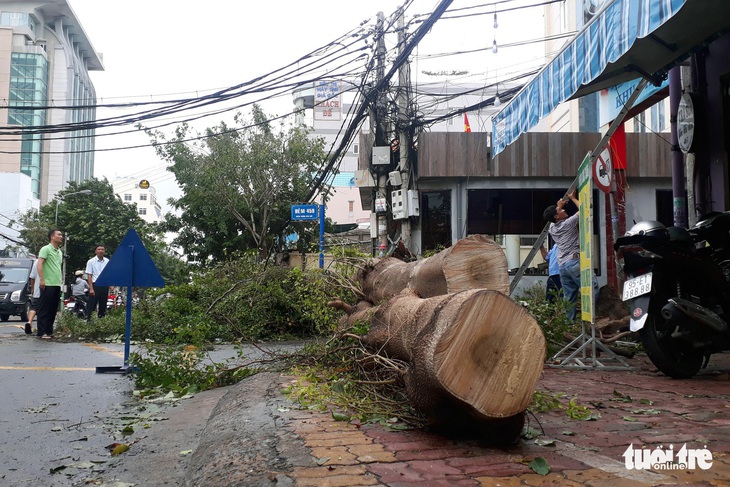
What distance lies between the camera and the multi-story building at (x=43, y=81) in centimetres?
8181

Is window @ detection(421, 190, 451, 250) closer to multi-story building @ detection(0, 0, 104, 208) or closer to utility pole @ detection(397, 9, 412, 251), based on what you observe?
utility pole @ detection(397, 9, 412, 251)

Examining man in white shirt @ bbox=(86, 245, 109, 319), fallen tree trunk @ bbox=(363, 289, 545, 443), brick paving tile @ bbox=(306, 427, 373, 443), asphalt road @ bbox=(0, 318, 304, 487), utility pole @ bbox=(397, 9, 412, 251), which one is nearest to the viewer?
fallen tree trunk @ bbox=(363, 289, 545, 443)

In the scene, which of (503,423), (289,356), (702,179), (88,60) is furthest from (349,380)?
(88,60)

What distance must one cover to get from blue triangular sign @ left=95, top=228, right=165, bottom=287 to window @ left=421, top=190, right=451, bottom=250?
8258 mm

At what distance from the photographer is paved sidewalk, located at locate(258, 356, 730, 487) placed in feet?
8.44

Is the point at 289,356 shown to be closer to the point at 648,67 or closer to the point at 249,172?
the point at 648,67

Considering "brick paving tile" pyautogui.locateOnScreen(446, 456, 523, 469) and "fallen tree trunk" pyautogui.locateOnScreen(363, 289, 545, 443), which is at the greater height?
"fallen tree trunk" pyautogui.locateOnScreen(363, 289, 545, 443)

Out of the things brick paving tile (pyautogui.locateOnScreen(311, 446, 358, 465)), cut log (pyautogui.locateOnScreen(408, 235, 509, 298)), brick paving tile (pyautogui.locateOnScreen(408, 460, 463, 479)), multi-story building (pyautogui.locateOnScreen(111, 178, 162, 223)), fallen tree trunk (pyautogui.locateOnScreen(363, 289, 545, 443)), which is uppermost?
multi-story building (pyautogui.locateOnScreen(111, 178, 162, 223))

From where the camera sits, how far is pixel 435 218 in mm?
14531

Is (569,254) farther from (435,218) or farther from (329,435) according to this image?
(435,218)

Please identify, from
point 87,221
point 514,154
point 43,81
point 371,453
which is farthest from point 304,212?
point 43,81

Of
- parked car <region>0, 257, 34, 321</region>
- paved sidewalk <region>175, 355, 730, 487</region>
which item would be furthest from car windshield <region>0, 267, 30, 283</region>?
paved sidewalk <region>175, 355, 730, 487</region>

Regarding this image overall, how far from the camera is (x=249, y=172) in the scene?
981 inches

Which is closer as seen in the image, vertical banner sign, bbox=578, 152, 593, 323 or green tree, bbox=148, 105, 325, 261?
vertical banner sign, bbox=578, 152, 593, 323
